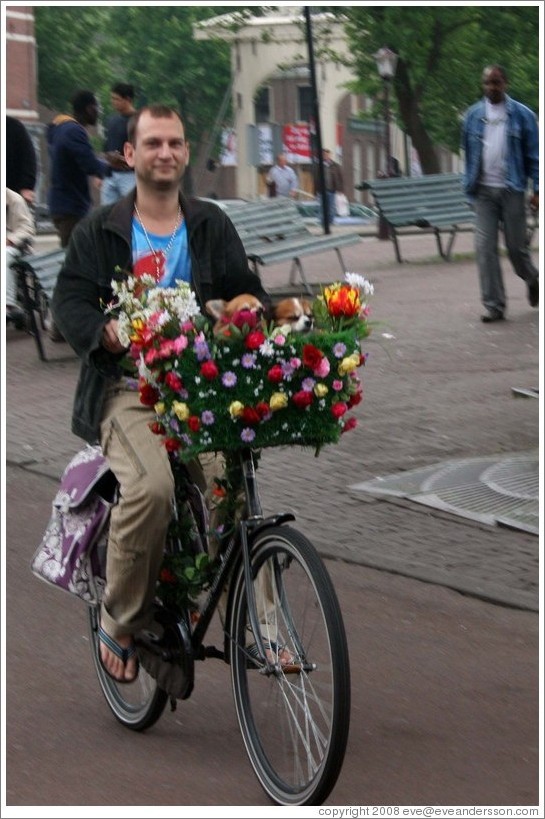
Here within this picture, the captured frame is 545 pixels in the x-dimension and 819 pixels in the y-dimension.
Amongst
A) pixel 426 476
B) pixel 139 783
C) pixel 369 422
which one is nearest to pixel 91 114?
pixel 369 422

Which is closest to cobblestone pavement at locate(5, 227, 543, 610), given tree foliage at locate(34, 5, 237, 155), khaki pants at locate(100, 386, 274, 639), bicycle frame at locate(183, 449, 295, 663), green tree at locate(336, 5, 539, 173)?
bicycle frame at locate(183, 449, 295, 663)

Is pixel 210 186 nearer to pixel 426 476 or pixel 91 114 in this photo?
pixel 91 114

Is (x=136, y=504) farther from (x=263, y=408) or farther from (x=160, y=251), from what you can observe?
(x=160, y=251)

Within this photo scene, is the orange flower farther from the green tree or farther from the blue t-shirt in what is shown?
the green tree

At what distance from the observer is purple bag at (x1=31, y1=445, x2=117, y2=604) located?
4965mm

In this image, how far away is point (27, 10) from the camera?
6094cm

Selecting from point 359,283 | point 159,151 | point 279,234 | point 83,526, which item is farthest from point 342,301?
point 279,234

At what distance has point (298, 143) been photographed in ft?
210

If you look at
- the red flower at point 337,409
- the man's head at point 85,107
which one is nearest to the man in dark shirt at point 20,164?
the man's head at point 85,107

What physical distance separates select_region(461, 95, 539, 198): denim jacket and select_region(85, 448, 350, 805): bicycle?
31.4ft

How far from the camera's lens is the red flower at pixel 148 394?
4.40m

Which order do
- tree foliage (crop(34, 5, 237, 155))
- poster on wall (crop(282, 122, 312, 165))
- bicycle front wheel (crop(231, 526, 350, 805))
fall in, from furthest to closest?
poster on wall (crop(282, 122, 312, 165)) < tree foliage (crop(34, 5, 237, 155)) < bicycle front wheel (crop(231, 526, 350, 805))

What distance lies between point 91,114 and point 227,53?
179ft

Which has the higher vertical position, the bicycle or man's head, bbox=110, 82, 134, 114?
man's head, bbox=110, 82, 134, 114
